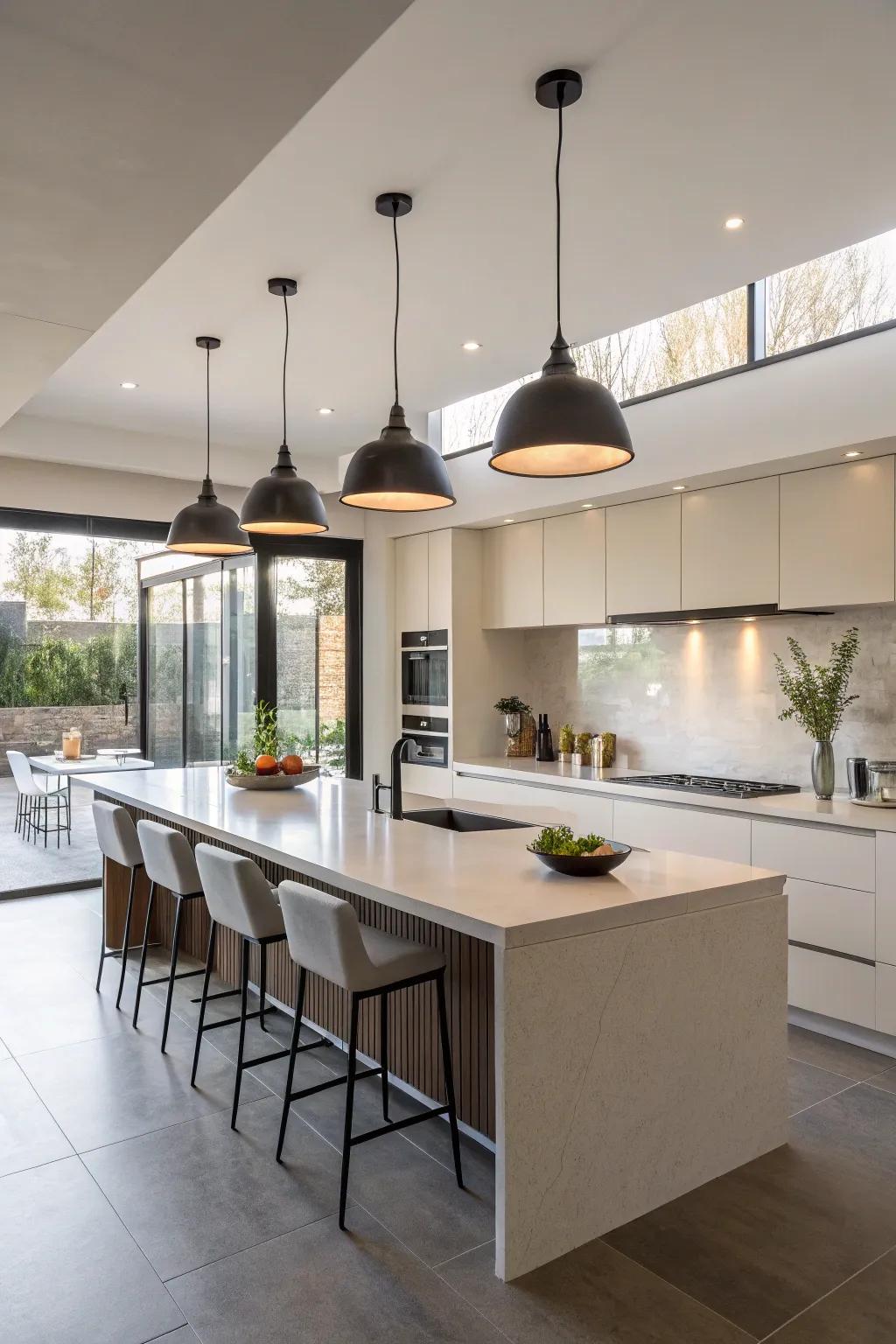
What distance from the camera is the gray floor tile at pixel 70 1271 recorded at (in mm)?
1992

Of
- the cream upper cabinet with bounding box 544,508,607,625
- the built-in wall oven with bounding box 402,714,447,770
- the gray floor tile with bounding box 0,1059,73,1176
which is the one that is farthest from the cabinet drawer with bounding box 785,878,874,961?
the built-in wall oven with bounding box 402,714,447,770

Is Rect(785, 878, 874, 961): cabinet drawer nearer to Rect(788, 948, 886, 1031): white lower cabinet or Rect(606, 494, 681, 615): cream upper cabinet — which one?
Rect(788, 948, 886, 1031): white lower cabinet

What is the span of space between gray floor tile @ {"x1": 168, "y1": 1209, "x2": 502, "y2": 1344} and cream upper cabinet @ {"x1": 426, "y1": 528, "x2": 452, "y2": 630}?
4.19 m

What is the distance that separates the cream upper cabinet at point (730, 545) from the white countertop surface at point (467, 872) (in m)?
Result: 1.47

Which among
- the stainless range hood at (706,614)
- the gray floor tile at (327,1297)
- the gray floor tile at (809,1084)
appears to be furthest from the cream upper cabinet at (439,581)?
the gray floor tile at (327,1297)

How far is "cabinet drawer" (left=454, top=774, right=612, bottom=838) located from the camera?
4777 mm

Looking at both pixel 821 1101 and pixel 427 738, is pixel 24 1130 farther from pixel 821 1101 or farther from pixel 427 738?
pixel 427 738

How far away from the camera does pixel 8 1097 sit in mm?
3072

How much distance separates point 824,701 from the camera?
4.09 metres

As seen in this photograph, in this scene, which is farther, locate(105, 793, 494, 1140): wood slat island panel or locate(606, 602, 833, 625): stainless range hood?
locate(606, 602, 833, 625): stainless range hood

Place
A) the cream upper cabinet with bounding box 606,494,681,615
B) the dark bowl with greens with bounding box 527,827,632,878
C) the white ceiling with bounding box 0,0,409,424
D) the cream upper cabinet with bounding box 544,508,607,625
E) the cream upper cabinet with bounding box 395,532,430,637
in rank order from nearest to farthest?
the white ceiling with bounding box 0,0,409,424 < the dark bowl with greens with bounding box 527,827,632,878 < the cream upper cabinet with bounding box 606,494,681,615 < the cream upper cabinet with bounding box 544,508,607,625 < the cream upper cabinet with bounding box 395,532,430,637

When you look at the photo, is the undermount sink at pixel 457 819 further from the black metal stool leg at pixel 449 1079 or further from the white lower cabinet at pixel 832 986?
the white lower cabinet at pixel 832 986

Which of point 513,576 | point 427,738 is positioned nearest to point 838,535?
point 513,576

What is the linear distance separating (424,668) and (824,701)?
2.90 meters
